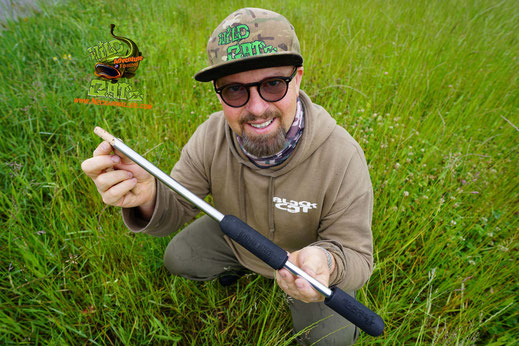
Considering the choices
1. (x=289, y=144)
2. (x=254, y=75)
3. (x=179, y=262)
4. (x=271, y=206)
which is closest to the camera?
(x=254, y=75)

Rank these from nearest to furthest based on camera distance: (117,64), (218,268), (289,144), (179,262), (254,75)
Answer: (117,64)
(254,75)
(289,144)
(179,262)
(218,268)

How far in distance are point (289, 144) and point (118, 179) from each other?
0.95 metres

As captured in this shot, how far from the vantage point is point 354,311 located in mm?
1146

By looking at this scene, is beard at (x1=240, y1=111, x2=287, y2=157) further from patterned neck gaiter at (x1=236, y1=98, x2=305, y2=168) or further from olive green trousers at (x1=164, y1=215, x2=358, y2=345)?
olive green trousers at (x1=164, y1=215, x2=358, y2=345)

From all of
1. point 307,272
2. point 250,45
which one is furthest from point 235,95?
point 307,272

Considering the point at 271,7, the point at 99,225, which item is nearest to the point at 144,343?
the point at 99,225

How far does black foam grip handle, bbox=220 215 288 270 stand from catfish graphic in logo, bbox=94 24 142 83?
2.66 feet

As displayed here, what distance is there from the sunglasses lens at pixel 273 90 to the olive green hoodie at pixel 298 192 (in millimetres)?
262

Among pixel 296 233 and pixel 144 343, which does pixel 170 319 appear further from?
pixel 296 233

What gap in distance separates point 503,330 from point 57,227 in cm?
321

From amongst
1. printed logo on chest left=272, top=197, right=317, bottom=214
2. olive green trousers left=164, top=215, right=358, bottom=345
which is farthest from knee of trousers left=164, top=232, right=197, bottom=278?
printed logo on chest left=272, top=197, right=317, bottom=214

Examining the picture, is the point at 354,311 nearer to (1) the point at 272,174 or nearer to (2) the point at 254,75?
(1) the point at 272,174

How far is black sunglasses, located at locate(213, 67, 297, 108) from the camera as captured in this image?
56.0 inches
